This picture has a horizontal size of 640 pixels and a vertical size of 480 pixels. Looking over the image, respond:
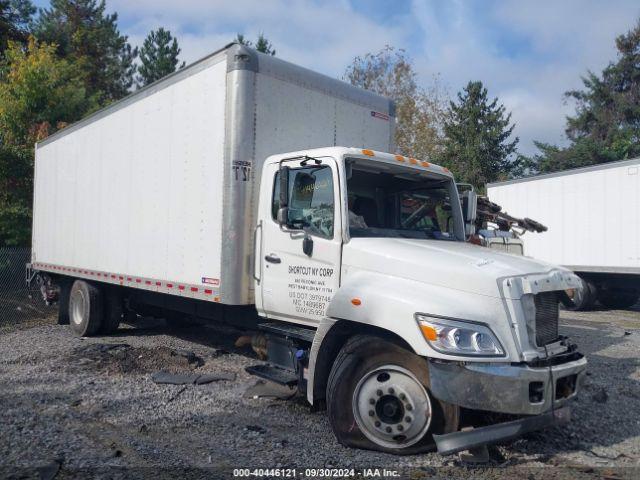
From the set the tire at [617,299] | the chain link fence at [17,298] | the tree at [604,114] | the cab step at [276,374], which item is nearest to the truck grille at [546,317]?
the cab step at [276,374]

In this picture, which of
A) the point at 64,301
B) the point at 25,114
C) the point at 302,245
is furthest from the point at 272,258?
the point at 25,114

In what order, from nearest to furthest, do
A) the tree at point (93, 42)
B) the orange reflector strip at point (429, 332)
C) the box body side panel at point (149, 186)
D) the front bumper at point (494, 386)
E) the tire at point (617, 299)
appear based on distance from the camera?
the front bumper at point (494, 386) → the orange reflector strip at point (429, 332) → the box body side panel at point (149, 186) → the tire at point (617, 299) → the tree at point (93, 42)

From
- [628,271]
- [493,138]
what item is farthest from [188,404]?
[493,138]

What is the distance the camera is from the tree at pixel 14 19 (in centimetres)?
2525

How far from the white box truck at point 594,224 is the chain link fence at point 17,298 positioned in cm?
1294

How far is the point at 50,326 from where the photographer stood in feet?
36.3

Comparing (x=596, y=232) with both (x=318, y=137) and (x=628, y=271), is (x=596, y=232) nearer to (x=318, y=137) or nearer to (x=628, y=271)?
(x=628, y=271)

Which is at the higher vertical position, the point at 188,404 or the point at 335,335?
the point at 335,335

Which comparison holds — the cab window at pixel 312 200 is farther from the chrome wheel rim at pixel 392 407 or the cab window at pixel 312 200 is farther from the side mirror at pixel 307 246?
the chrome wheel rim at pixel 392 407

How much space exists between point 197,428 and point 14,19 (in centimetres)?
2944

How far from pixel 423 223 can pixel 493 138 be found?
30213 mm

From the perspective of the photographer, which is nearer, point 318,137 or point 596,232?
point 318,137

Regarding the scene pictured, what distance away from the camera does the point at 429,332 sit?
4023mm

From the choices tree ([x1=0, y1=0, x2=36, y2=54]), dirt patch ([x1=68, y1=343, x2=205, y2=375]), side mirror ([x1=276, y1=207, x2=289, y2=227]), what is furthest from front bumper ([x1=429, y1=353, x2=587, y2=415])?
tree ([x1=0, y1=0, x2=36, y2=54])
